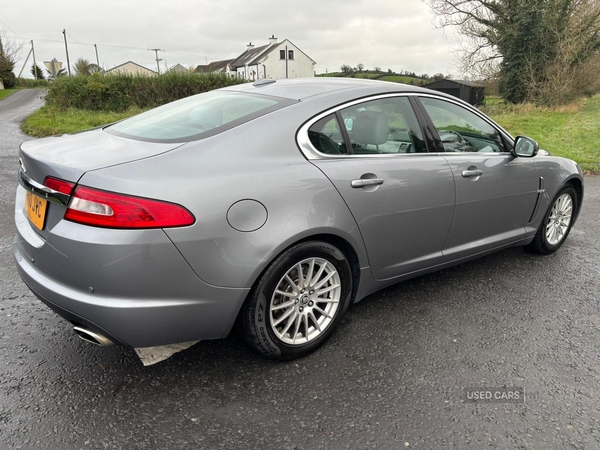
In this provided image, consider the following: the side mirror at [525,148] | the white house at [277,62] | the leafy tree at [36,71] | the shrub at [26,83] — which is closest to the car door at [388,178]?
the side mirror at [525,148]

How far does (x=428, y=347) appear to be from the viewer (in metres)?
2.85

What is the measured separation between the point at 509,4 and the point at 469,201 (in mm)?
26787

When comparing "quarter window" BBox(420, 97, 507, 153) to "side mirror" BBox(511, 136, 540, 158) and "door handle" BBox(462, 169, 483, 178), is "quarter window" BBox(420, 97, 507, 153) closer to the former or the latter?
"side mirror" BBox(511, 136, 540, 158)

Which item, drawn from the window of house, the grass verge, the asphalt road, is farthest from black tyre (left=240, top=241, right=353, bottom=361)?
the grass verge

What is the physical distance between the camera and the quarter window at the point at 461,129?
3.34m

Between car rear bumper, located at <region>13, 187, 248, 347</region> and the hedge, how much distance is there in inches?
787

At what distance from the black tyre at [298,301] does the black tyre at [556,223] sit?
237cm

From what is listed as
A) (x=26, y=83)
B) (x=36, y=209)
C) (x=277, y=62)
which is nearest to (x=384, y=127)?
(x=36, y=209)

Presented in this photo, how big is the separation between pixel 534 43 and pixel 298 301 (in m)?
27.2

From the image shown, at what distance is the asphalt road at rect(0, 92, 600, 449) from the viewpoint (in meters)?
2.11

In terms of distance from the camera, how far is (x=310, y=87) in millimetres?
3061

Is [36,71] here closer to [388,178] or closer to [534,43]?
[534,43]

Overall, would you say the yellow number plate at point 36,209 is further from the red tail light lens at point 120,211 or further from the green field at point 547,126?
the green field at point 547,126

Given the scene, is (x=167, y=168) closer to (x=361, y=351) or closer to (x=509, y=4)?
A: (x=361, y=351)
